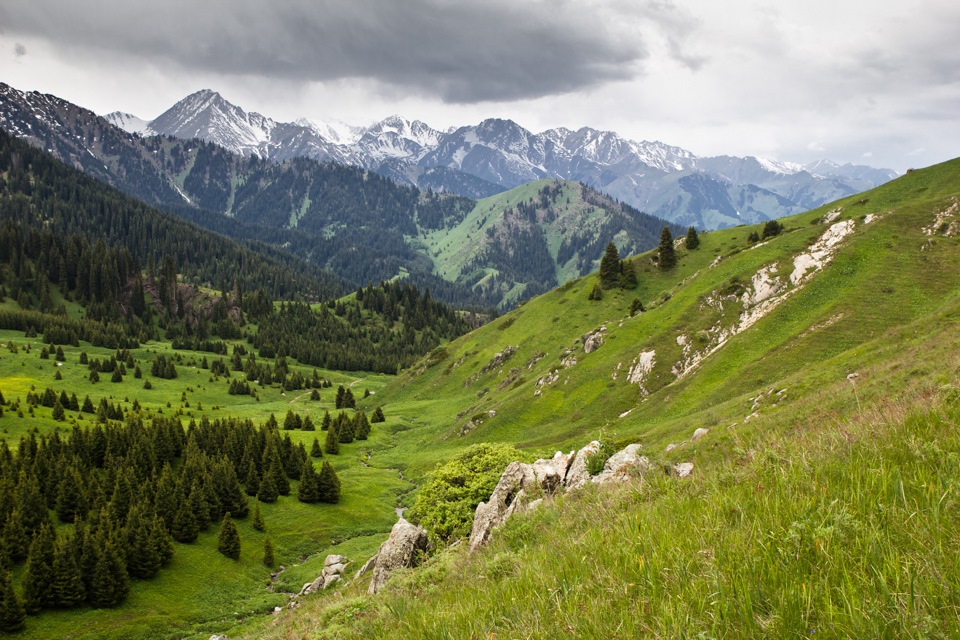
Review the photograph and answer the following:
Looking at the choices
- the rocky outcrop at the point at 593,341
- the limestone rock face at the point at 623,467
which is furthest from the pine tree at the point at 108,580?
the rocky outcrop at the point at 593,341

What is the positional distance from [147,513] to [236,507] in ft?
30.0

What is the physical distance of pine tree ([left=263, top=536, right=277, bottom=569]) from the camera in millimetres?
49719

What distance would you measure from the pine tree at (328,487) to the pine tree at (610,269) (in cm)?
6197

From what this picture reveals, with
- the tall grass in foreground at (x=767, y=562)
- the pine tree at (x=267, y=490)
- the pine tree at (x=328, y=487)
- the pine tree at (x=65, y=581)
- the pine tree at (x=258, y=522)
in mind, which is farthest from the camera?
the pine tree at (x=328, y=487)

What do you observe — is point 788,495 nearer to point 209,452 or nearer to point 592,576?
point 592,576

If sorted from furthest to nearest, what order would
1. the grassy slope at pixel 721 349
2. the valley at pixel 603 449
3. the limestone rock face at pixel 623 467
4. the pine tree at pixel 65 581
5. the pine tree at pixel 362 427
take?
the pine tree at pixel 362 427 → the grassy slope at pixel 721 349 → the pine tree at pixel 65 581 → the limestone rock face at pixel 623 467 → the valley at pixel 603 449

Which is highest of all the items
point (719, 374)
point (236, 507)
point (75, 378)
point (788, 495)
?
point (75, 378)

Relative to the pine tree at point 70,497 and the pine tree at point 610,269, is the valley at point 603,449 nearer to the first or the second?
the pine tree at point 70,497

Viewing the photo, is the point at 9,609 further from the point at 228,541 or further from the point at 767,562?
the point at 767,562

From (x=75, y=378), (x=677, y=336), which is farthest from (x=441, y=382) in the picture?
(x=75, y=378)

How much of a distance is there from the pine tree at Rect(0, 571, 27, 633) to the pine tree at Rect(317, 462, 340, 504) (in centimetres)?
2992

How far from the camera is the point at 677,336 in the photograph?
188 feet

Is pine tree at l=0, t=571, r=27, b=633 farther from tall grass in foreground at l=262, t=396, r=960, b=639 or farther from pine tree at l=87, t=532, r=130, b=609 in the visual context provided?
tall grass in foreground at l=262, t=396, r=960, b=639

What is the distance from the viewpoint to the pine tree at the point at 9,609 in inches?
1358
